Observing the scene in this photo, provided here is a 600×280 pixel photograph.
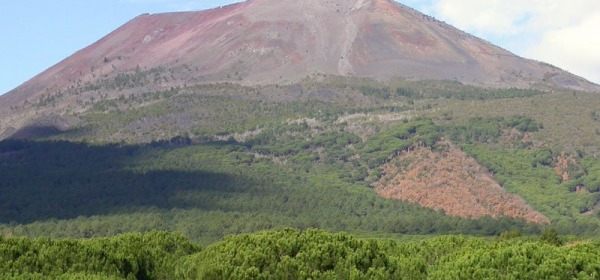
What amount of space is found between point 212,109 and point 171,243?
4780 inches

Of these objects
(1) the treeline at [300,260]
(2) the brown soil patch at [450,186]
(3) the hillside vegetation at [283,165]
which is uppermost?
(1) the treeline at [300,260]

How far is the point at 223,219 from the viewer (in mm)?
133375

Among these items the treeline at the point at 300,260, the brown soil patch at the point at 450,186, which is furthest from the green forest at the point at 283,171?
the treeline at the point at 300,260

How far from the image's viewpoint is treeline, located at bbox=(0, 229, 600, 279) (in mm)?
53500

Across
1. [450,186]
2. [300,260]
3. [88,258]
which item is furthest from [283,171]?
[300,260]

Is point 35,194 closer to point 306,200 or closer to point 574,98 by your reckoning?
point 306,200

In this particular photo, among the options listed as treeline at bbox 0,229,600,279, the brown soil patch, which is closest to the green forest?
the brown soil patch

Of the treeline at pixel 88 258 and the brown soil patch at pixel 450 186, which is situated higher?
the treeline at pixel 88 258

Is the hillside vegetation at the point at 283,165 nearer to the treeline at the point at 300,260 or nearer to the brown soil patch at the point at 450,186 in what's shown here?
the brown soil patch at the point at 450,186

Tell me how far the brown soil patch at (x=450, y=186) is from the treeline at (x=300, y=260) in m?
79.7

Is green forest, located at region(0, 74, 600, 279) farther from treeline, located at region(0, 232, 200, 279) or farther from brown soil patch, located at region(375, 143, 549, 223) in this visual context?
brown soil patch, located at region(375, 143, 549, 223)

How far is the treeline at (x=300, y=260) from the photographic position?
176 feet

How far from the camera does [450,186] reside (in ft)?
520

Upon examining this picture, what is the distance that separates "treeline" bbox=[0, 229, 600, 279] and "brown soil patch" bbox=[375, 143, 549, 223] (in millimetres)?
79691
